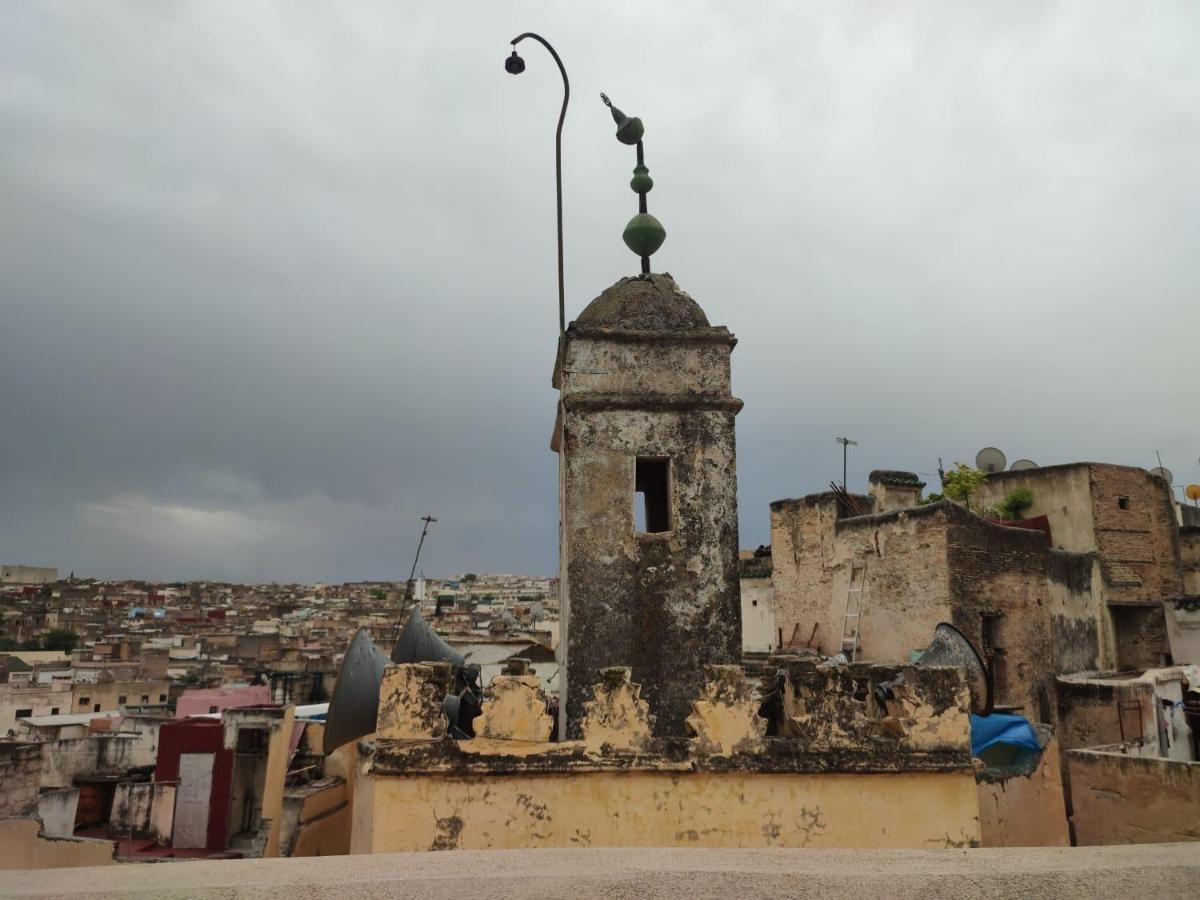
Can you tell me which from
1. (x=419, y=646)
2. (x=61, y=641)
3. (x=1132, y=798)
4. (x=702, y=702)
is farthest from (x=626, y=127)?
(x=61, y=641)

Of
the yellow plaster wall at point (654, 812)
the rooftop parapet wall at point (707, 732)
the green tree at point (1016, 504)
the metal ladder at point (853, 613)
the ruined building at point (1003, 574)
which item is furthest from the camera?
the green tree at point (1016, 504)

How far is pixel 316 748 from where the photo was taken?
18250 millimetres

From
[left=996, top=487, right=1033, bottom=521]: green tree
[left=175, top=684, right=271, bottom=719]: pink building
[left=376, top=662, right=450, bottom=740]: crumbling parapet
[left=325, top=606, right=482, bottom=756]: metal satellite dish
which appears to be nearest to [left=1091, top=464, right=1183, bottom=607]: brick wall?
[left=996, top=487, right=1033, bottom=521]: green tree

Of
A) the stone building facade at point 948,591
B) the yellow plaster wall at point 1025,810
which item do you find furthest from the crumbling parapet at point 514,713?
the stone building facade at point 948,591

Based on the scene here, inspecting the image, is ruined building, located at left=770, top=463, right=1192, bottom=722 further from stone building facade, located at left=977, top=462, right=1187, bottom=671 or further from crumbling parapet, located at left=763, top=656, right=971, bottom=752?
crumbling parapet, located at left=763, top=656, right=971, bottom=752

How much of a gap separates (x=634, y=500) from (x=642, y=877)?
435cm

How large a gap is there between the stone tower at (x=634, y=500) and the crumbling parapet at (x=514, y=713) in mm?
498

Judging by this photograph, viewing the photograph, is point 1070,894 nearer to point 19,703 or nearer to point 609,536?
point 609,536

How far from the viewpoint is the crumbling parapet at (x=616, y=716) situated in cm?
646

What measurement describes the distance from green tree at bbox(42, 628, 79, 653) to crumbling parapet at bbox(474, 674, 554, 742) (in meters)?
75.1

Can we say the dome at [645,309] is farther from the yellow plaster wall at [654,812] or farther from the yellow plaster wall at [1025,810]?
the yellow plaster wall at [1025,810]

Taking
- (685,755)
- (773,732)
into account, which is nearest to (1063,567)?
(773,732)

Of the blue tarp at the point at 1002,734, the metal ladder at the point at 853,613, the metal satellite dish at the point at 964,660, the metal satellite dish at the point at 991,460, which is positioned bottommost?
the blue tarp at the point at 1002,734

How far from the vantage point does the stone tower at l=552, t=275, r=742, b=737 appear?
7203mm
